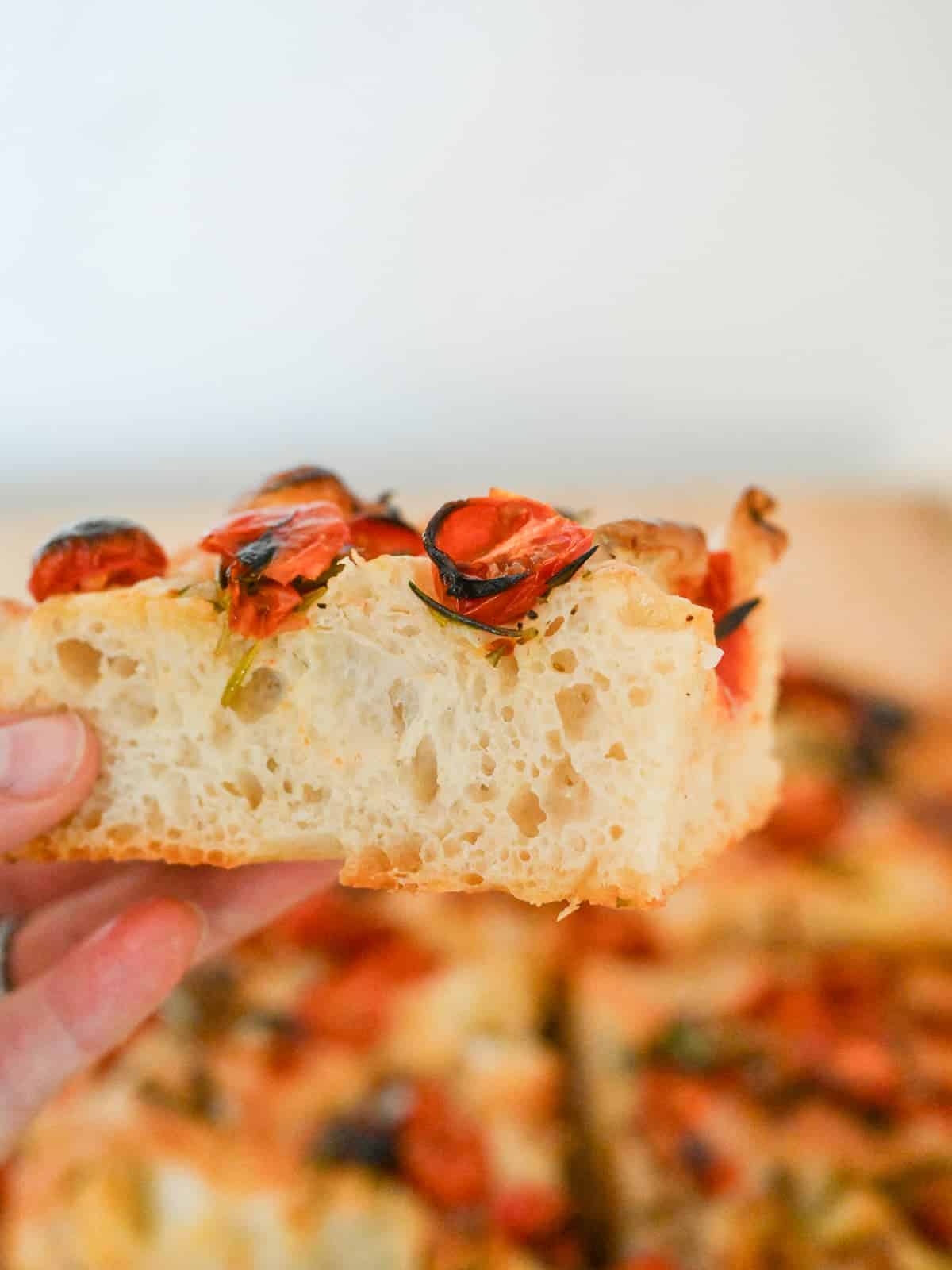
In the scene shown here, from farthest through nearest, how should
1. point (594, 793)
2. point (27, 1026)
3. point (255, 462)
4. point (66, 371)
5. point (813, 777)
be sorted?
1. point (255, 462)
2. point (66, 371)
3. point (813, 777)
4. point (27, 1026)
5. point (594, 793)

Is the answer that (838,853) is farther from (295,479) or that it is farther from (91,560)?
(91,560)

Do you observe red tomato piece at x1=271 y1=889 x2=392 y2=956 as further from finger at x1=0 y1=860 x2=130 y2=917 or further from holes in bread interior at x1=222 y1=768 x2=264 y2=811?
holes in bread interior at x1=222 y1=768 x2=264 y2=811

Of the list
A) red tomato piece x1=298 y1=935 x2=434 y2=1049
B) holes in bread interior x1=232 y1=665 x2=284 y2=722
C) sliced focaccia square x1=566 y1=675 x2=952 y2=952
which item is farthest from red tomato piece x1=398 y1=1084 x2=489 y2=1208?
holes in bread interior x1=232 y1=665 x2=284 y2=722

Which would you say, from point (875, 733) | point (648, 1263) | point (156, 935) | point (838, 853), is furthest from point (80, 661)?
point (875, 733)

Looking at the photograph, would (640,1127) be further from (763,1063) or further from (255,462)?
(255,462)

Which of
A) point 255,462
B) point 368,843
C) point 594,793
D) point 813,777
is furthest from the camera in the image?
point 255,462

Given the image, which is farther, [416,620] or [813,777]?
[813,777]

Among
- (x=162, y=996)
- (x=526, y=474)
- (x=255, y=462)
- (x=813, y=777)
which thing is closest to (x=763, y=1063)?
(x=813, y=777)
